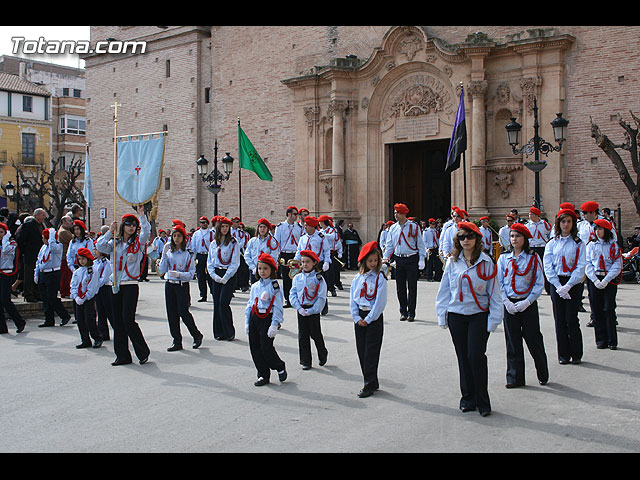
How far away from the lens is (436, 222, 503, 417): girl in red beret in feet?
21.9

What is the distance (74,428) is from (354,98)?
942 inches

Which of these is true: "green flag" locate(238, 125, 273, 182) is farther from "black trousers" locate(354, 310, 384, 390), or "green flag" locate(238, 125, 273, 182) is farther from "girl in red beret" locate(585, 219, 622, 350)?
"black trousers" locate(354, 310, 384, 390)

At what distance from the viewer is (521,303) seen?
7734 mm

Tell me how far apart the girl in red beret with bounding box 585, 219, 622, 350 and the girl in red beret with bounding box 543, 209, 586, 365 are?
0.97 metres

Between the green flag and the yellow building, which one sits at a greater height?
the yellow building

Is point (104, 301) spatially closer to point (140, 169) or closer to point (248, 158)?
point (140, 169)

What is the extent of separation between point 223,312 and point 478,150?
1637 centimetres

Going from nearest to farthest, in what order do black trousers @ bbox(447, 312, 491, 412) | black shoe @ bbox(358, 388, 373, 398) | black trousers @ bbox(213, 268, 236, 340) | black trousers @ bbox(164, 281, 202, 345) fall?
1. black trousers @ bbox(447, 312, 491, 412)
2. black shoe @ bbox(358, 388, 373, 398)
3. black trousers @ bbox(164, 281, 202, 345)
4. black trousers @ bbox(213, 268, 236, 340)

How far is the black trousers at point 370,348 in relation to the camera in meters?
7.50

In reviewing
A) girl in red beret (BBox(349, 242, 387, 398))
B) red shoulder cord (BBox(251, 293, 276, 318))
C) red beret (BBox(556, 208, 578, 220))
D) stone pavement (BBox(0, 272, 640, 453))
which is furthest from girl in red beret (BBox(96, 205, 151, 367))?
red beret (BBox(556, 208, 578, 220))

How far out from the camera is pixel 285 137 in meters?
31.3

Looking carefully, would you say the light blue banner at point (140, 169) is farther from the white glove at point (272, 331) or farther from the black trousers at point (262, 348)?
the white glove at point (272, 331)

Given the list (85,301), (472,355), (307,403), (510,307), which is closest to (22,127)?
(85,301)
